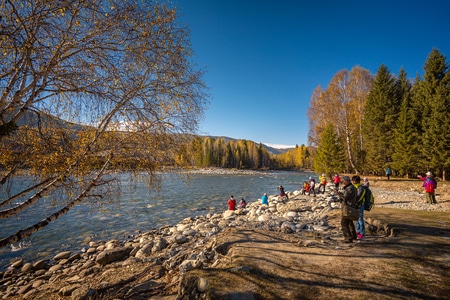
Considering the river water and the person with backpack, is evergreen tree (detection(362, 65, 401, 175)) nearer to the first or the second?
the river water

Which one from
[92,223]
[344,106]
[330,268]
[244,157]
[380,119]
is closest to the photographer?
[330,268]

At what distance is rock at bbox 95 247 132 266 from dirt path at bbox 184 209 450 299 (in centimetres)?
400

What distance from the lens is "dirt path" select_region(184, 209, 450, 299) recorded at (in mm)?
3854

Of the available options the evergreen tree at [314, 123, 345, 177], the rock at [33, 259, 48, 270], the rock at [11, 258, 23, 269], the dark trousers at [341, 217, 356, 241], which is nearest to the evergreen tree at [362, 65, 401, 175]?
the evergreen tree at [314, 123, 345, 177]

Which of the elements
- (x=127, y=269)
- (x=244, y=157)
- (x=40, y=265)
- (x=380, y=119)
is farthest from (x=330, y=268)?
(x=244, y=157)

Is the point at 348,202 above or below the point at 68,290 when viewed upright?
above

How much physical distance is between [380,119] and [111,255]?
34.4 m

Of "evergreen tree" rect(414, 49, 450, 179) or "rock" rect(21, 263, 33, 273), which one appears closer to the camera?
"rock" rect(21, 263, 33, 273)

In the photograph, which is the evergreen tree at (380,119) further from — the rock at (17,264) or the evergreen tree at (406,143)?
the rock at (17,264)

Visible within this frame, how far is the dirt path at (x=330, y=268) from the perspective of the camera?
3854 mm

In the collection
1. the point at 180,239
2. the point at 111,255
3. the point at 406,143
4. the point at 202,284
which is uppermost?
the point at 406,143

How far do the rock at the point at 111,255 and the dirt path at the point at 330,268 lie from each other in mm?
4003

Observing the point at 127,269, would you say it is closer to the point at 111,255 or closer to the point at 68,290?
the point at 68,290

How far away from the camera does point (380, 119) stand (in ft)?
99.8
